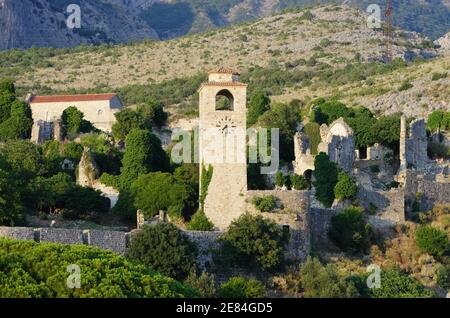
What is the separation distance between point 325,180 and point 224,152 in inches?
230

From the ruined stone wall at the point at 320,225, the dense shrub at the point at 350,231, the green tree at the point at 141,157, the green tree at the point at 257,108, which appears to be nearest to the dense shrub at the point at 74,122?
the green tree at the point at 257,108

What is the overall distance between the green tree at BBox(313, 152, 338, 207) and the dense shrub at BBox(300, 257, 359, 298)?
7.90 meters

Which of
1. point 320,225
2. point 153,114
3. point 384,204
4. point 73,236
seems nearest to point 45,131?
point 153,114

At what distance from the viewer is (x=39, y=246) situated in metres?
37.2

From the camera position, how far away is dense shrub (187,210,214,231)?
45125 mm

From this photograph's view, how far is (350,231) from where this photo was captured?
46.7 m

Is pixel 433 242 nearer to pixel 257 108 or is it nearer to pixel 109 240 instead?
pixel 109 240

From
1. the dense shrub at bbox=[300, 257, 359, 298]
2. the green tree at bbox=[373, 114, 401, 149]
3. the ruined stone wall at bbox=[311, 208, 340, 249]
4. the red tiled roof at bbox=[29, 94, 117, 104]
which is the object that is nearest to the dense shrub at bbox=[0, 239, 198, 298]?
the dense shrub at bbox=[300, 257, 359, 298]

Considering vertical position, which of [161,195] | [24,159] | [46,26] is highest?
[46,26]

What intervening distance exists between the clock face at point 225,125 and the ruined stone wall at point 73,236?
20.0 feet

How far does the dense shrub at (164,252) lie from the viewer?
41.5 metres

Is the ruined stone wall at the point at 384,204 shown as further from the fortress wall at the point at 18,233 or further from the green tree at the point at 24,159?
the fortress wall at the point at 18,233

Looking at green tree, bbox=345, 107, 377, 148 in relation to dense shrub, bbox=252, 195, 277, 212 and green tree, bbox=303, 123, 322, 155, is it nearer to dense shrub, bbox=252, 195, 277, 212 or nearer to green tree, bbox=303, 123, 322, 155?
green tree, bbox=303, 123, 322, 155
